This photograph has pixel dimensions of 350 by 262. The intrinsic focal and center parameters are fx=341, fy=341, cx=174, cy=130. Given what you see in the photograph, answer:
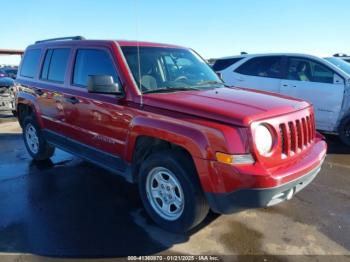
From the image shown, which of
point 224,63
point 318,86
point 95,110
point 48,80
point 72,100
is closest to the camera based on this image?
point 95,110

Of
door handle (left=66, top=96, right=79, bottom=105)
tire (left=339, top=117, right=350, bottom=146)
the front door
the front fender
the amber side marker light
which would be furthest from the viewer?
tire (left=339, top=117, right=350, bottom=146)

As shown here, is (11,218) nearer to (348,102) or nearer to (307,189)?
(307,189)

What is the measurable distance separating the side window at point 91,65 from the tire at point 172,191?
117 cm

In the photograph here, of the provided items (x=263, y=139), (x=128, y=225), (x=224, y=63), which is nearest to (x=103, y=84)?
(x=128, y=225)

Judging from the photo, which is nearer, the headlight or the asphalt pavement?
the headlight

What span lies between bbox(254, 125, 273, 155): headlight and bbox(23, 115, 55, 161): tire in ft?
13.1

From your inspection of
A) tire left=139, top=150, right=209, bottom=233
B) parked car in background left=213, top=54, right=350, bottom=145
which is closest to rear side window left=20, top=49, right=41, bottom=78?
tire left=139, top=150, right=209, bottom=233

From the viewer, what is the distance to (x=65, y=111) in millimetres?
4824

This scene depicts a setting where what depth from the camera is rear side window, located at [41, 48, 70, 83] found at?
192 inches

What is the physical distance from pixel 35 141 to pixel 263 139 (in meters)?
4.44

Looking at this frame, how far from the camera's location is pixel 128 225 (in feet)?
12.2

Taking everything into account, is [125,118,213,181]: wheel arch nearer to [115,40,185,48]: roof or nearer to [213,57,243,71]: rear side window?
[115,40,185,48]: roof

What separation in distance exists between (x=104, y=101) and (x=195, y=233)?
1.83 m

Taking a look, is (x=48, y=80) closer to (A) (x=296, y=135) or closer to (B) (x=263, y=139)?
(B) (x=263, y=139)
